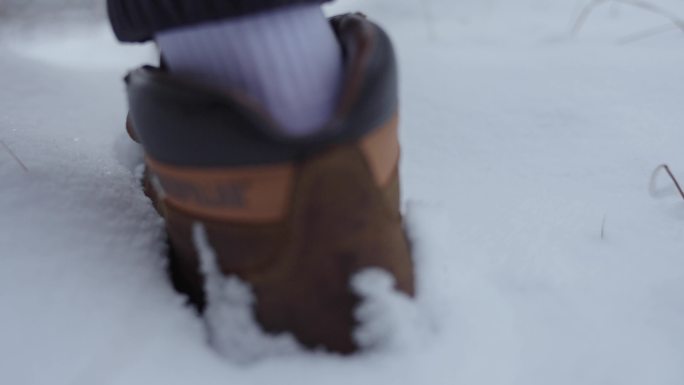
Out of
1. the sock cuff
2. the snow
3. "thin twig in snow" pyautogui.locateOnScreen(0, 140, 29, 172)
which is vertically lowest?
the snow

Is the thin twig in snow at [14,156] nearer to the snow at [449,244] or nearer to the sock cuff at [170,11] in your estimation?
the snow at [449,244]

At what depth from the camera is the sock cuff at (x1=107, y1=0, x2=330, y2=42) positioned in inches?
16.6

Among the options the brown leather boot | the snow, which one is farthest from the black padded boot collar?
the snow

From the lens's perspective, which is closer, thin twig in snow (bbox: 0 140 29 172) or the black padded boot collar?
the black padded boot collar

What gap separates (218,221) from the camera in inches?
18.4

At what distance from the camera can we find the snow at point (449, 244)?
0.49 meters

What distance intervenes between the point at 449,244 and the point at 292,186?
9.0 inches

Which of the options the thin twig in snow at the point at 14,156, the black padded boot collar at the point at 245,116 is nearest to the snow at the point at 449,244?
the thin twig in snow at the point at 14,156

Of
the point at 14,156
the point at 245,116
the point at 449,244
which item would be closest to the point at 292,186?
the point at 245,116

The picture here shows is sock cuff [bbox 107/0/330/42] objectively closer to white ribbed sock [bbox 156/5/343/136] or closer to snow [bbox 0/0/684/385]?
white ribbed sock [bbox 156/5/343/136]

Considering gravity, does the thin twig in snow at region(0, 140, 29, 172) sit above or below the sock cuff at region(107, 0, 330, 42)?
below

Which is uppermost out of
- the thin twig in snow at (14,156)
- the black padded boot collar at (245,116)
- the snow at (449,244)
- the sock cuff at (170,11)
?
the sock cuff at (170,11)

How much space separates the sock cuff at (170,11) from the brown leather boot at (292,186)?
0.04m

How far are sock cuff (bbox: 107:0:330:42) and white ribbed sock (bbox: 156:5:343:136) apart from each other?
0.05ft
